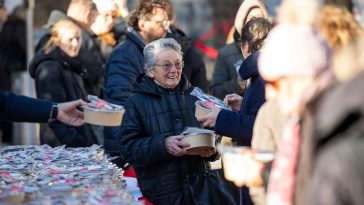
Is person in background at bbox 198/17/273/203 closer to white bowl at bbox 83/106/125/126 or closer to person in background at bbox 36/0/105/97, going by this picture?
white bowl at bbox 83/106/125/126

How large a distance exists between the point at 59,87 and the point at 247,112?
3.18 meters

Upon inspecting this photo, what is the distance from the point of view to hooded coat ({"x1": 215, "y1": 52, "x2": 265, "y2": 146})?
5523 millimetres

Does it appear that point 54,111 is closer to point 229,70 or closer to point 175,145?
point 175,145

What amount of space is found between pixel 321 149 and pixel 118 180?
6.29ft

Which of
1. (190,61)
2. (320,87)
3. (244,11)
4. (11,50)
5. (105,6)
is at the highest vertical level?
(105,6)

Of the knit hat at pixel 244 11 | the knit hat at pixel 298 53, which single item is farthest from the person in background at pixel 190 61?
the knit hat at pixel 298 53

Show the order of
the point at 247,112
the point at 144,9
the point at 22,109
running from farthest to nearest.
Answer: the point at 144,9 < the point at 22,109 < the point at 247,112

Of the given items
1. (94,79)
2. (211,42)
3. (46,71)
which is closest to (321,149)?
(46,71)

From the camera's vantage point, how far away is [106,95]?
26.2ft

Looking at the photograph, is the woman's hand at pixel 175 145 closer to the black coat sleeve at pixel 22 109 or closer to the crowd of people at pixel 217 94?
the crowd of people at pixel 217 94

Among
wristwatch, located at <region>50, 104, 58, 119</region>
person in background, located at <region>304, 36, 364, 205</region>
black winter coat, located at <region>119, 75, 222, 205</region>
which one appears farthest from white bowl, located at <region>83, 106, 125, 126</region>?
person in background, located at <region>304, 36, 364, 205</region>

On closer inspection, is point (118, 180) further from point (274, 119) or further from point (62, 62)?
point (62, 62)

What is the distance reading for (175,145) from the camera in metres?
6.13

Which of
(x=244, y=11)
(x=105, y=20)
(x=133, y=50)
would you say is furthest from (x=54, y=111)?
(x=105, y=20)
